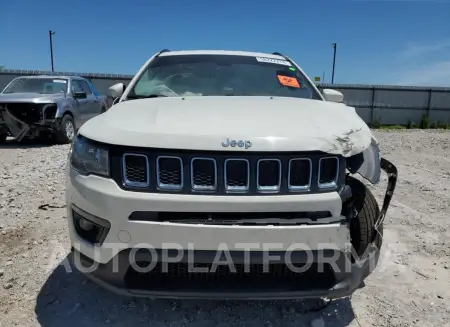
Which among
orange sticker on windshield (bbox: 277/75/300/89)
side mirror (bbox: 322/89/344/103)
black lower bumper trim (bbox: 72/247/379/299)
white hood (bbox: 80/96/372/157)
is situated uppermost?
orange sticker on windshield (bbox: 277/75/300/89)

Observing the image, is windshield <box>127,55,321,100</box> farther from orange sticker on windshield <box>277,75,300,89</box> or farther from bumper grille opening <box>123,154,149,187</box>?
bumper grille opening <box>123,154,149,187</box>

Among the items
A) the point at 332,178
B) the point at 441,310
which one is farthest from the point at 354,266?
the point at 441,310

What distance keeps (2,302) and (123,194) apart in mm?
1300

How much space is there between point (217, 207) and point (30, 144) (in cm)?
836

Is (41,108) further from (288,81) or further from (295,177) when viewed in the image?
(295,177)

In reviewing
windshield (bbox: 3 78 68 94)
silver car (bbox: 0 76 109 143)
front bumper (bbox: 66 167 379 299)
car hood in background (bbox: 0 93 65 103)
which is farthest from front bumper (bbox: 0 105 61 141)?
front bumper (bbox: 66 167 379 299)

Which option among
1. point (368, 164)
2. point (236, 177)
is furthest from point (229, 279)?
point (368, 164)

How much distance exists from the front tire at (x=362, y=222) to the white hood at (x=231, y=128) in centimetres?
29

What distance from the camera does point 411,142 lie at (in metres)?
10.1

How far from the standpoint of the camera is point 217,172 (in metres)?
1.77

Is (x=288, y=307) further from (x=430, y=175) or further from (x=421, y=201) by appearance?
(x=430, y=175)

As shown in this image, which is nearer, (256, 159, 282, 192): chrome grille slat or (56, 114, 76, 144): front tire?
(256, 159, 282, 192): chrome grille slat

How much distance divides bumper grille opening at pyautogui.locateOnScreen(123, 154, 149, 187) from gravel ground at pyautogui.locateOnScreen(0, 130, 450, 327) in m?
0.92

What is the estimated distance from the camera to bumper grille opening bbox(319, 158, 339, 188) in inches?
72.7
